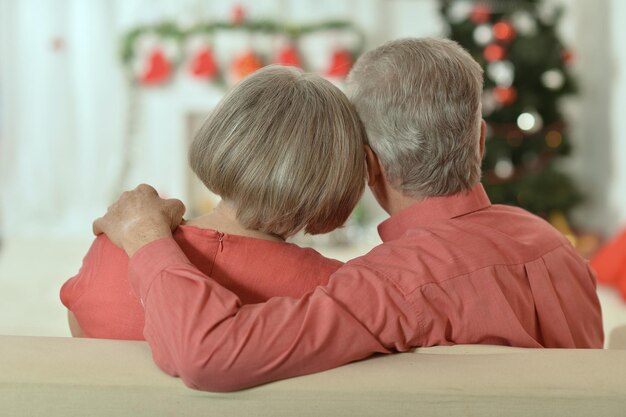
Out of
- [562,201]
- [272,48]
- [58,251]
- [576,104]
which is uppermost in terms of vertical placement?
[272,48]

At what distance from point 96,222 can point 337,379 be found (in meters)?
0.54

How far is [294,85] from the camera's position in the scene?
1379 mm

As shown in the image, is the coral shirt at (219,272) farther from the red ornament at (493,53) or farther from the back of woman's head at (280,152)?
the red ornament at (493,53)

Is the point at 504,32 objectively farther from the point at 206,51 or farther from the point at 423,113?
the point at 423,113

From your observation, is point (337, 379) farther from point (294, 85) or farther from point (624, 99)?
point (624, 99)

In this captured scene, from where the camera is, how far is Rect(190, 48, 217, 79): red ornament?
6008mm

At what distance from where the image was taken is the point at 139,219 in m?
1.32

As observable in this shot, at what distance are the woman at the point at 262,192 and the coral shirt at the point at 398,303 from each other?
0.22 feet

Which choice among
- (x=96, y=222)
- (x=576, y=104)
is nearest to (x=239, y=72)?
(x=576, y=104)

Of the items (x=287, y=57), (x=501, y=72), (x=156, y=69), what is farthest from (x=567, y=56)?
(x=156, y=69)

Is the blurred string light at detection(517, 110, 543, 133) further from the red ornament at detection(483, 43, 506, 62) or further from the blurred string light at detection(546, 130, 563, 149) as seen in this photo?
the red ornament at detection(483, 43, 506, 62)

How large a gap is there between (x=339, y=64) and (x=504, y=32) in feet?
4.12

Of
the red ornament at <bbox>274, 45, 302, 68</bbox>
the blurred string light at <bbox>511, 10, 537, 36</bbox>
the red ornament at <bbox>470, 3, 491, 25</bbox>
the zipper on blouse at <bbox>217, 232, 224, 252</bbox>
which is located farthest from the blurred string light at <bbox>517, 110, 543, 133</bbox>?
the zipper on blouse at <bbox>217, 232, 224, 252</bbox>

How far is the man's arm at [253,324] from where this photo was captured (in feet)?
3.58
